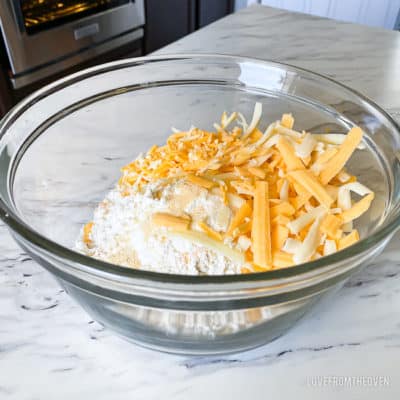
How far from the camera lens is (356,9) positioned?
2.69 metres

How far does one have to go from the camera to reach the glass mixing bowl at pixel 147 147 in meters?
0.48

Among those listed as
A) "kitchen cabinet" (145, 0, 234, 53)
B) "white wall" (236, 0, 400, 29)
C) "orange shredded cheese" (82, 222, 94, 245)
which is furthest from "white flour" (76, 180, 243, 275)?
"white wall" (236, 0, 400, 29)

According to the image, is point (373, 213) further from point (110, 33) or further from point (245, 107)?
point (110, 33)

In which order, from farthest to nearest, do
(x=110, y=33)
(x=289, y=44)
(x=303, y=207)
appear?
(x=110, y=33)
(x=289, y=44)
(x=303, y=207)

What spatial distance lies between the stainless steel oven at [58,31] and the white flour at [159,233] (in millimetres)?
1215

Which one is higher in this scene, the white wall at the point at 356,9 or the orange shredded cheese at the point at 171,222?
the orange shredded cheese at the point at 171,222

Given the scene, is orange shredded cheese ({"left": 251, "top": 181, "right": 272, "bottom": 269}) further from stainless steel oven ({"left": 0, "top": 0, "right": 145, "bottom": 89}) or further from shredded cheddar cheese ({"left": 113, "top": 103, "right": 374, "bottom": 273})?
stainless steel oven ({"left": 0, "top": 0, "right": 145, "bottom": 89})

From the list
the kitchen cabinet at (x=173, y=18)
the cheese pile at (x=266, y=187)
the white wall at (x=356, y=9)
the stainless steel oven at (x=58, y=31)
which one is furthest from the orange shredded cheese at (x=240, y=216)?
the white wall at (x=356, y=9)

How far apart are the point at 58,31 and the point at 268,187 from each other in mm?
1422

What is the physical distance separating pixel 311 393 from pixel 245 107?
535 mm

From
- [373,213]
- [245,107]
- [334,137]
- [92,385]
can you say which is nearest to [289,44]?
[245,107]

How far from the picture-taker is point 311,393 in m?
→ 0.58

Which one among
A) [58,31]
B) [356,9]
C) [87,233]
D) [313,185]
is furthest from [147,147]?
[356,9]

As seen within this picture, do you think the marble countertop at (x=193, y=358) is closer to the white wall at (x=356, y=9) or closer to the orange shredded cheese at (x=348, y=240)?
the orange shredded cheese at (x=348, y=240)
